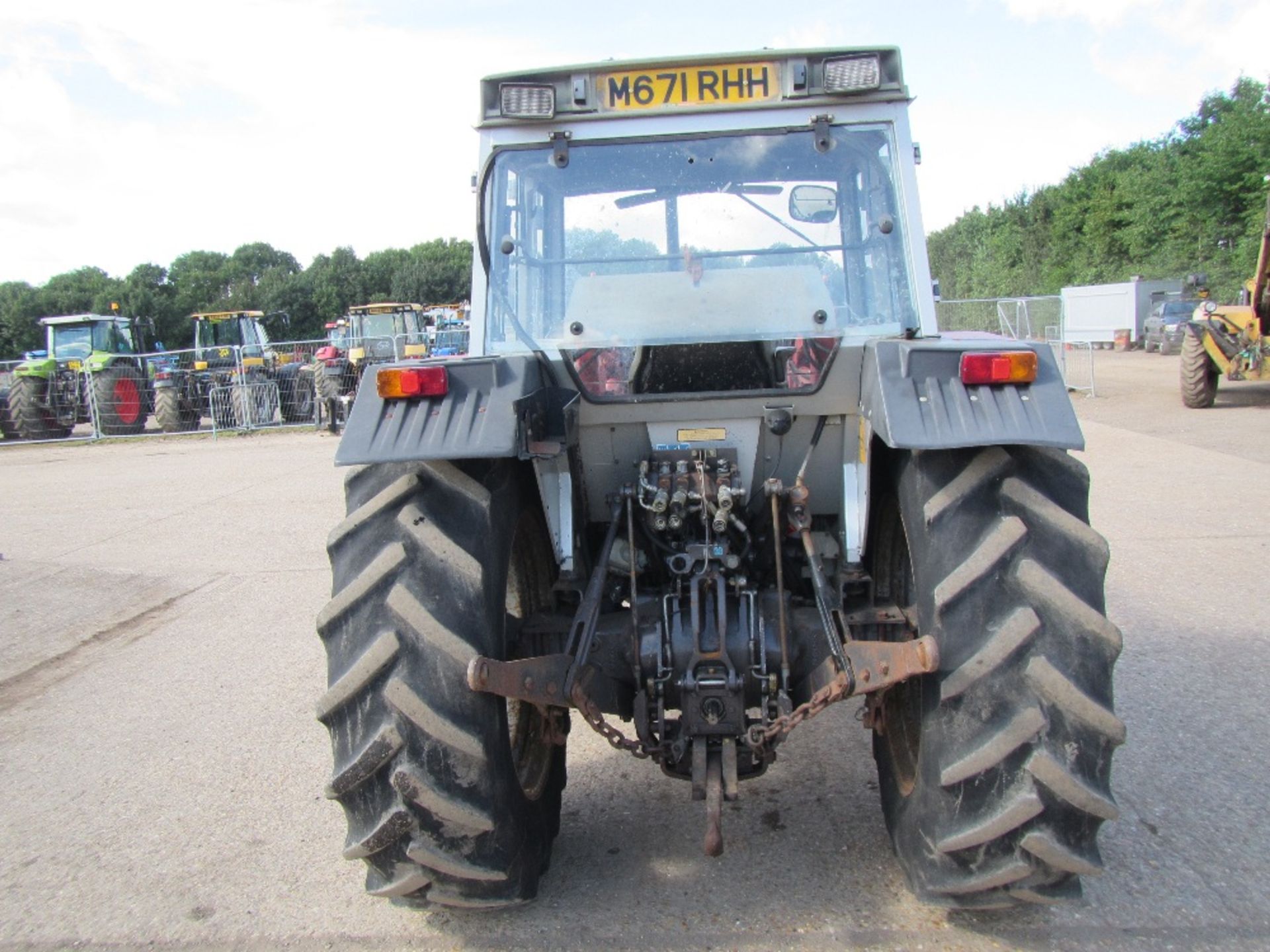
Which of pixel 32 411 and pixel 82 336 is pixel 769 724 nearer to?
pixel 32 411

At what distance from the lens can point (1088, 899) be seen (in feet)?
10.0

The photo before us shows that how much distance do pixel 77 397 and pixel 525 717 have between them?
2157 centimetres

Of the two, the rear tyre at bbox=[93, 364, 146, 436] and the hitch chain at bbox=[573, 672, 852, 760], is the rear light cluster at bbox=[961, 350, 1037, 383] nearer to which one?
the hitch chain at bbox=[573, 672, 852, 760]

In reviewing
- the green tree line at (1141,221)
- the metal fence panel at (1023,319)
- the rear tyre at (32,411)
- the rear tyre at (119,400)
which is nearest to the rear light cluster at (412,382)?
the metal fence panel at (1023,319)

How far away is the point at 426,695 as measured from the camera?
272cm

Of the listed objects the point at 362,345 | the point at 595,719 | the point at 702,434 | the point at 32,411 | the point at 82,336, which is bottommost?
the point at 595,719

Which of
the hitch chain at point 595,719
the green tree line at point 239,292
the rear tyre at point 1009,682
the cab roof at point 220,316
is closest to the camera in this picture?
the rear tyre at point 1009,682

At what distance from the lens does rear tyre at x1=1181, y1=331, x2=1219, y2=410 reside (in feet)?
50.5

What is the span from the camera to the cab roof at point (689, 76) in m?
3.45

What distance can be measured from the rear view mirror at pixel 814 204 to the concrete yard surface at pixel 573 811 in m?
2.11

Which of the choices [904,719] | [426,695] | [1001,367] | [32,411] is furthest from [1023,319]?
[32,411]

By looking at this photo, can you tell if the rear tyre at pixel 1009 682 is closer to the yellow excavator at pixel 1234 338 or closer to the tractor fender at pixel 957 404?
the tractor fender at pixel 957 404

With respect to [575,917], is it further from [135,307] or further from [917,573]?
[135,307]

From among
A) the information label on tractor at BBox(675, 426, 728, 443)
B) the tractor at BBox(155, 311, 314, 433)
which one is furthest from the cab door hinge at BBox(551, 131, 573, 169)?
the tractor at BBox(155, 311, 314, 433)
